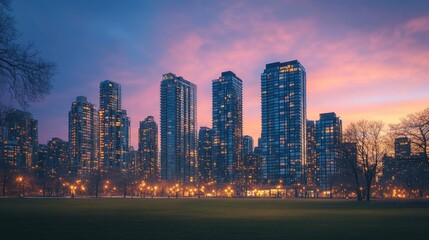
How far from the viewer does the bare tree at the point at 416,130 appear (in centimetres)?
5562

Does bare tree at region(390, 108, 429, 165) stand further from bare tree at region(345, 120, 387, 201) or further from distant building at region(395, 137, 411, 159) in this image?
bare tree at region(345, 120, 387, 201)

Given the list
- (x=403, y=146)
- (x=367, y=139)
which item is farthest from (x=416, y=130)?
(x=367, y=139)

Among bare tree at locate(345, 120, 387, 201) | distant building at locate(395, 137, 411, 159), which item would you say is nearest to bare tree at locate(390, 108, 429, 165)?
distant building at locate(395, 137, 411, 159)

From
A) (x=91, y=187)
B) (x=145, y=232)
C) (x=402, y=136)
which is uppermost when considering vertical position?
→ (x=402, y=136)

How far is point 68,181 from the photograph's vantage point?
594 feet

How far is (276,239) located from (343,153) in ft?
233

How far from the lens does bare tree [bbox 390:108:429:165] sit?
55.6 meters

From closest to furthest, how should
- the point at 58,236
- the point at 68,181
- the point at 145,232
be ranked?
the point at 58,236, the point at 145,232, the point at 68,181

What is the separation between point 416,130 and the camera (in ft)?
186

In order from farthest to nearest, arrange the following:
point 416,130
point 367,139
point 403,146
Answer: point 367,139 < point 403,146 < point 416,130

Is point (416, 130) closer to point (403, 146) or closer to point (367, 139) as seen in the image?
point (403, 146)

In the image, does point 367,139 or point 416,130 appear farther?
point 367,139

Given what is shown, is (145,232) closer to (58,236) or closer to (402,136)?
(58,236)

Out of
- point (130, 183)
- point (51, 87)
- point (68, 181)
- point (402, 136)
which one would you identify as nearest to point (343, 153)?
point (402, 136)
